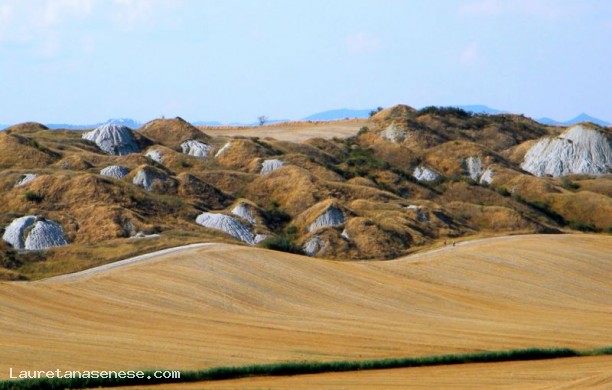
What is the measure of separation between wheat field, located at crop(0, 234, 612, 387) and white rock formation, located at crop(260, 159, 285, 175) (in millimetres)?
31445

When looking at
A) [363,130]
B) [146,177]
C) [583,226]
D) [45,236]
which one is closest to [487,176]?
[583,226]

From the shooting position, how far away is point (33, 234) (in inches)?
2388

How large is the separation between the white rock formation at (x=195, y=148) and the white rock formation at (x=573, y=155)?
4074 cm

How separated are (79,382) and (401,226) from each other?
47.3 meters

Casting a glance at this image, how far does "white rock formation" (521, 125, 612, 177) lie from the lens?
122 metres

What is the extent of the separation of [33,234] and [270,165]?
38457 mm

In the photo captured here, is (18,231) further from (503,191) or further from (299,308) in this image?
(503,191)

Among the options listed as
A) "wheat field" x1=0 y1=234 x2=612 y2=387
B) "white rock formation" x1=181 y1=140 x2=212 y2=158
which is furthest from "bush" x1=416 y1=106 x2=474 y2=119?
"wheat field" x1=0 y1=234 x2=612 y2=387

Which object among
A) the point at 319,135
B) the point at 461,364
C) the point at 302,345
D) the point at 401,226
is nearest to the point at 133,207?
the point at 401,226

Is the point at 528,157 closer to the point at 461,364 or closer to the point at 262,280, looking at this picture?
the point at 262,280

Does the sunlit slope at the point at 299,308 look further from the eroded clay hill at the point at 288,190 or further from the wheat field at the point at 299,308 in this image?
the eroded clay hill at the point at 288,190

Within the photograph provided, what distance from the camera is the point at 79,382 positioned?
28641mm

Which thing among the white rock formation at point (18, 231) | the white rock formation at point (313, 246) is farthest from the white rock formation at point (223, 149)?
the white rock formation at point (18, 231)

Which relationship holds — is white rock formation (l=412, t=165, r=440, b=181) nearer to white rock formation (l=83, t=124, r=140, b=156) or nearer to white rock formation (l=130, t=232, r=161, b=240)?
white rock formation (l=83, t=124, r=140, b=156)
